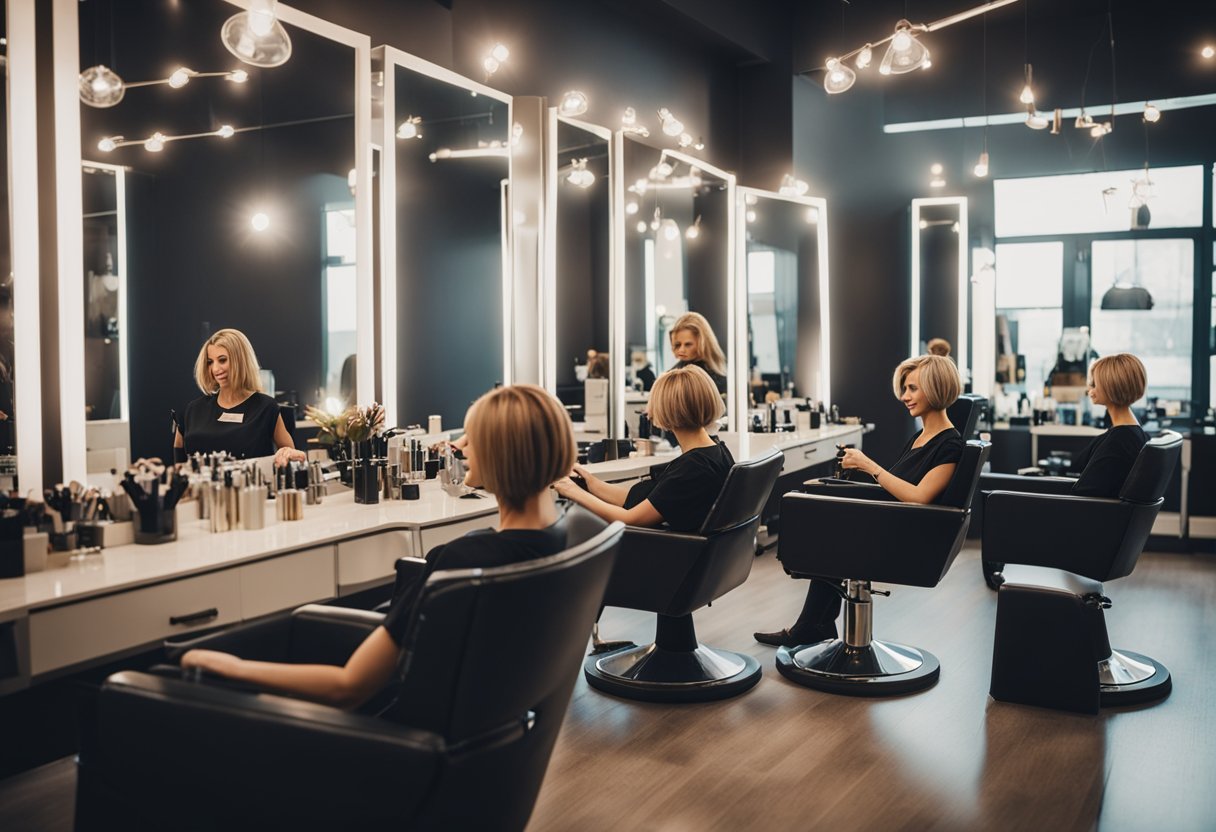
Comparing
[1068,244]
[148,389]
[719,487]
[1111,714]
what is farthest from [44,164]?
[1068,244]

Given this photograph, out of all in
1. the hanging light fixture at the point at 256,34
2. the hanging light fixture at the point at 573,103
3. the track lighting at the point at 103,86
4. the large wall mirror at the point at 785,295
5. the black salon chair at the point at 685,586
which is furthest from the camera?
the large wall mirror at the point at 785,295

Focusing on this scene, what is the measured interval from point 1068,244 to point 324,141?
225 inches

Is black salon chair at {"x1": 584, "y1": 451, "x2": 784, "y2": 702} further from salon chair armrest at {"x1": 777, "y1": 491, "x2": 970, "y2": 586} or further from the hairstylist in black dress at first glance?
the hairstylist in black dress

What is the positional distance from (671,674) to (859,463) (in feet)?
3.18

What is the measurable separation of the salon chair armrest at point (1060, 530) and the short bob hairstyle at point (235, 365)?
105 inches

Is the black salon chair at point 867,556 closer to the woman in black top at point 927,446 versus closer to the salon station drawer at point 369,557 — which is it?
the woman in black top at point 927,446

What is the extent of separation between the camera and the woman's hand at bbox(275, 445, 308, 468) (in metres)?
3.12

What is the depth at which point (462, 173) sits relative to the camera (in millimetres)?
4066

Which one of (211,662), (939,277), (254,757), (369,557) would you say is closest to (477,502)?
(369,557)

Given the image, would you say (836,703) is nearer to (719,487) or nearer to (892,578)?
(892,578)

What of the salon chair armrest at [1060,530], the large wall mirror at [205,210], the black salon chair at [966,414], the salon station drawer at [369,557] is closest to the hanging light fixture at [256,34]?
the large wall mirror at [205,210]

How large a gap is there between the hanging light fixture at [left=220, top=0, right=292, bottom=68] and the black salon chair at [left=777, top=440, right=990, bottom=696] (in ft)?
7.08

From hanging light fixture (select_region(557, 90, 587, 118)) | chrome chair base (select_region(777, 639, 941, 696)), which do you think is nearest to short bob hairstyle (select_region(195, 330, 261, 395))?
hanging light fixture (select_region(557, 90, 587, 118))

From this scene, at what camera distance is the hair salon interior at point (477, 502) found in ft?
5.45
